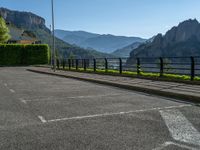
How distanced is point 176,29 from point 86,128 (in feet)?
646

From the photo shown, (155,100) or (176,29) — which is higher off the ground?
(176,29)

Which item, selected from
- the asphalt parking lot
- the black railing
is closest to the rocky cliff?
the black railing

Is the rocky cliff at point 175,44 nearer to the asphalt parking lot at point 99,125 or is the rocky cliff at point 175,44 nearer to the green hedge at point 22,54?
the green hedge at point 22,54

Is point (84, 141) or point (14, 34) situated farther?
point (14, 34)

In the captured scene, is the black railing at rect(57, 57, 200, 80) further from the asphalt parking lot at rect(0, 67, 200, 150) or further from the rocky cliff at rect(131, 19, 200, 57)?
the rocky cliff at rect(131, 19, 200, 57)

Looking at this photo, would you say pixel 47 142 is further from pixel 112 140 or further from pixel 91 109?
pixel 91 109

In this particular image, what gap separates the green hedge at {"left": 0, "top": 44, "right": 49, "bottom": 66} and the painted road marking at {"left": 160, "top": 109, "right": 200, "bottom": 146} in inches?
2296

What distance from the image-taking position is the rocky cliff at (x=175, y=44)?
16975cm

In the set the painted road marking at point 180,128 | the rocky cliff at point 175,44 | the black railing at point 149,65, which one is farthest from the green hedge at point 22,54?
the rocky cliff at point 175,44

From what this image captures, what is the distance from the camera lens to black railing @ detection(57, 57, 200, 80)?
17.9 m

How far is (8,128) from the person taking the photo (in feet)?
23.9

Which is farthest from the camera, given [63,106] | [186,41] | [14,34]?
[186,41]

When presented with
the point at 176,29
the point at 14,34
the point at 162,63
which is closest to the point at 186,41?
the point at 176,29

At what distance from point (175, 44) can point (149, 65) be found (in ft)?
520
